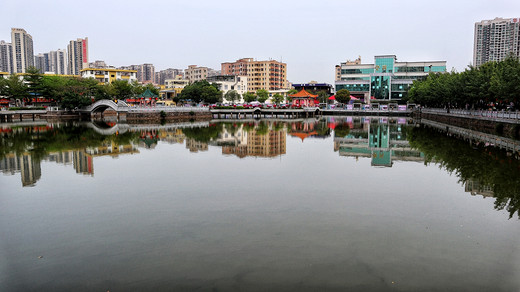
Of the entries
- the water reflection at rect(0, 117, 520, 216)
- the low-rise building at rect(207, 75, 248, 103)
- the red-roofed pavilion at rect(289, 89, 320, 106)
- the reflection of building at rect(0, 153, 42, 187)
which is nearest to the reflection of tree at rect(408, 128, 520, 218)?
the water reflection at rect(0, 117, 520, 216)

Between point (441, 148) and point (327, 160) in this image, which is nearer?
point (327, 160)

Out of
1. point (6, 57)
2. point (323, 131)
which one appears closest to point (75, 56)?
point (6, 57)

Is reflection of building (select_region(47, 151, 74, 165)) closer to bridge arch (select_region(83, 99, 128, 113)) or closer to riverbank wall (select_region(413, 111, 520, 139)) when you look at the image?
riverbank wall (select_region(413, 111, 520, 139))

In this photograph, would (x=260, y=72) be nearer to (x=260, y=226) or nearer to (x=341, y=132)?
(x=341, y=132)

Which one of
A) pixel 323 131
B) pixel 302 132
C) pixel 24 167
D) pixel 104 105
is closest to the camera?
pixel 24 167

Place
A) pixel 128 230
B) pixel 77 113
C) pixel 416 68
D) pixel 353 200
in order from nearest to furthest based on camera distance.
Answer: pixel 128 230 → pixel 353 200 → pixel 77 113 → pixel 416 68

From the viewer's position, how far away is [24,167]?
16.4 meters

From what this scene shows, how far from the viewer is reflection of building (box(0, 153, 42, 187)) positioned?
46.5 ft

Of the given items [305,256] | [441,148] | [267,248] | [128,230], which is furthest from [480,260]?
[441,148]

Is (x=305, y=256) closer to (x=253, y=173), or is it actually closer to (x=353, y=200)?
(x=353, y=200)

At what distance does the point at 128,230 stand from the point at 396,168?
Answer: 11.7m

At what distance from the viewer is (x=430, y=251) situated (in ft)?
23.8

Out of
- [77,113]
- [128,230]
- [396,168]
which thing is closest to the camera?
[128,230]

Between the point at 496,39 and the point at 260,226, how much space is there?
99.6 meters
